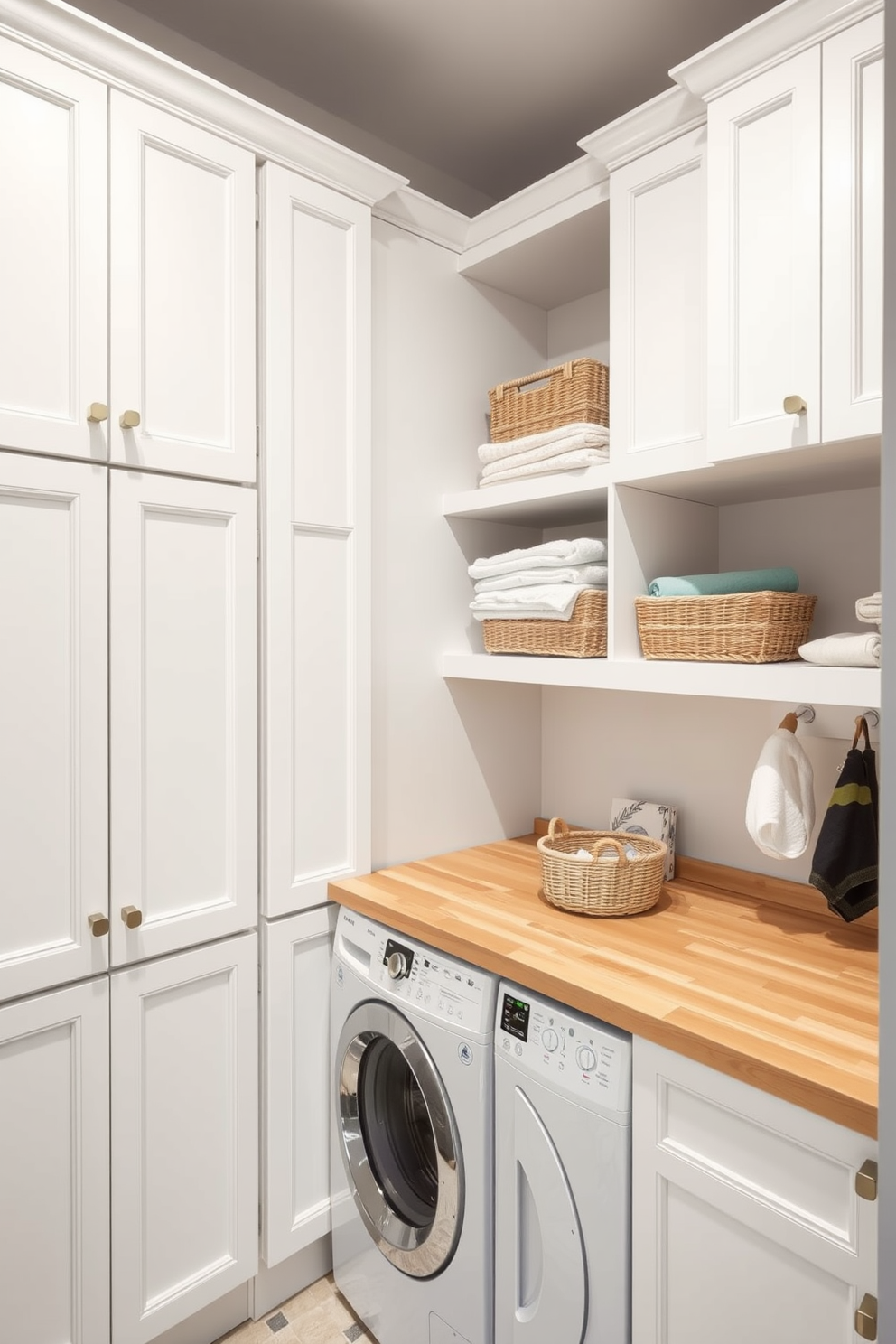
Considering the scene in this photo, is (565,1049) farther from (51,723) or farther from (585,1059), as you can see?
(51,723)

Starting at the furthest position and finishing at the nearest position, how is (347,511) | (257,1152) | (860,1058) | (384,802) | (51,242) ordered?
(384,802), (347,511), (257,1152), (51,242), (860,1058)

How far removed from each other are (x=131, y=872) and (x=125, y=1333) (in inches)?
34.0

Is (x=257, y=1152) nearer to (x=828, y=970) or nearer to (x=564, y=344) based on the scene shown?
(x=828, y=970)

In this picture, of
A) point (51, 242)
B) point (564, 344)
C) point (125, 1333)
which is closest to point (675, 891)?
point (125, 1333)

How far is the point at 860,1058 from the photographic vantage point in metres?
1.08

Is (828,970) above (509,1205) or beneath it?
above

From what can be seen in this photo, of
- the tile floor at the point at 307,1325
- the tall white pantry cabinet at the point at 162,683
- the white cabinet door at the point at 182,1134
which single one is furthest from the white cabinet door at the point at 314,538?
the tile floor at the point at 307,1325

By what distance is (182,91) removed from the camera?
150cm

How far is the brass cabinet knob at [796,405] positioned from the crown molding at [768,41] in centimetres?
56

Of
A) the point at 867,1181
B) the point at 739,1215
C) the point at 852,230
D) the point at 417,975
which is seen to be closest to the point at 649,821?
the point at 417,975

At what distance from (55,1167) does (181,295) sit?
1.59m

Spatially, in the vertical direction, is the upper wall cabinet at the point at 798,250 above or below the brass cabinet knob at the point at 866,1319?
above

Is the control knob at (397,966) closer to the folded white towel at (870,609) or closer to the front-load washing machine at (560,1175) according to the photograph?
the front-load washing machine at (560,1175)

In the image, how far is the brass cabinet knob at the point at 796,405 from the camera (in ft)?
4.35
